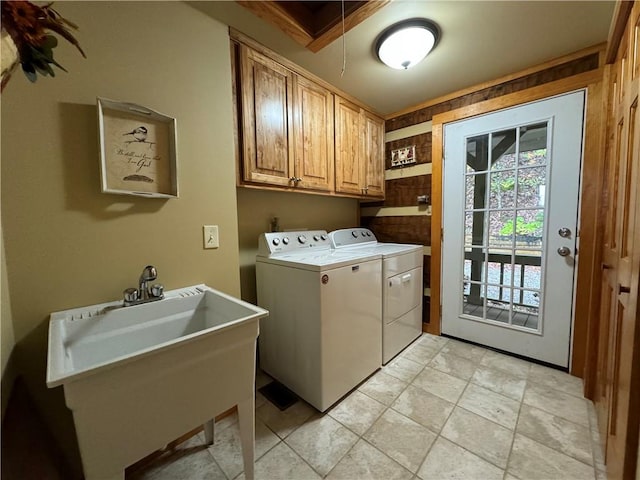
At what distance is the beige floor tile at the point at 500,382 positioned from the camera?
5.45 ft

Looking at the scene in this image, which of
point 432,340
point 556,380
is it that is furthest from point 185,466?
point 556,380

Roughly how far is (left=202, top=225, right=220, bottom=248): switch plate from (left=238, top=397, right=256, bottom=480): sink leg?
808 millimetres

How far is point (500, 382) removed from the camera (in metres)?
1.76

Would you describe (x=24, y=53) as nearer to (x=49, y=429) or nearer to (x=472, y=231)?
(x=49, y=429)

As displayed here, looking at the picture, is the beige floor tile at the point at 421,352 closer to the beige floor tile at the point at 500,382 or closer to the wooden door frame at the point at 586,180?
the beige floor tile at the point at 500,382

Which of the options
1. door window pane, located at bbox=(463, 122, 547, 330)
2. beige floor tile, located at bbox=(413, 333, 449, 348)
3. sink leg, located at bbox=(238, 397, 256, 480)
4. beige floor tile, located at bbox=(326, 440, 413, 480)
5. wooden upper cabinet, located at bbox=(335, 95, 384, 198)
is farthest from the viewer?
beige floor tile, located at bbox=(413, 333, 449, 348)

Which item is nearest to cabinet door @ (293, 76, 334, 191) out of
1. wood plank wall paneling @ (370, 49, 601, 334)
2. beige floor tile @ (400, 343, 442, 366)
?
wood plank wall paneling @ (370, 49, 601, 334)

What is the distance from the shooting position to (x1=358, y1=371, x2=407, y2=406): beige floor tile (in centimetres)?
165

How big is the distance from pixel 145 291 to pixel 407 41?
1.95 metres

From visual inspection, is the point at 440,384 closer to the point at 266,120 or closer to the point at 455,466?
the point at 455,466

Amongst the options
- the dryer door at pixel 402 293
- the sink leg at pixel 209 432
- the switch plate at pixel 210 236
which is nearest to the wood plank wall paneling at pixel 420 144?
the dryer door at pixel 402 293

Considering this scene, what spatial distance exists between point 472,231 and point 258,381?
2.17 metres

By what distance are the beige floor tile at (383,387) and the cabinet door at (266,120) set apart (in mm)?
1532

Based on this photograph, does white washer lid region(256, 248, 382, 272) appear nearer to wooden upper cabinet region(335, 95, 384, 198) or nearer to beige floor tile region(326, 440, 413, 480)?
wooden upper cabinet region(335, 95, 384, 198)
